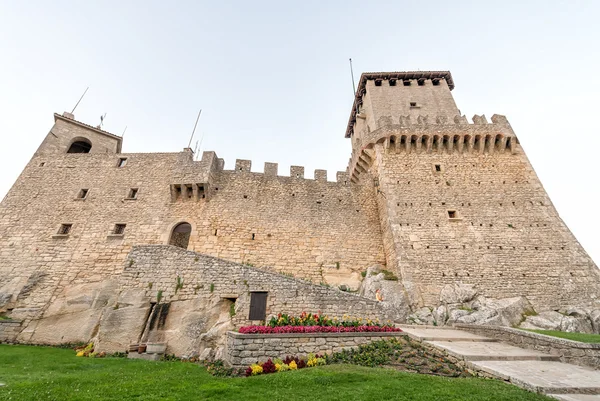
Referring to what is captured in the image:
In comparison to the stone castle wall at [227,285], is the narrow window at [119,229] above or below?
above

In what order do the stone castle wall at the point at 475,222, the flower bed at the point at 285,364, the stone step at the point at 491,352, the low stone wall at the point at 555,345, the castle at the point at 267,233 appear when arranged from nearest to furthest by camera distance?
the low stone wall at the point at 555,345
the stone step at the point at 491,352
the flower bed at the point at 285,364
the castle at the point at 267,233
the stone castle wall at the point at 475,222

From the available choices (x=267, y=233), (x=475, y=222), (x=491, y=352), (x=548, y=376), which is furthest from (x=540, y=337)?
(x=267, y=233)

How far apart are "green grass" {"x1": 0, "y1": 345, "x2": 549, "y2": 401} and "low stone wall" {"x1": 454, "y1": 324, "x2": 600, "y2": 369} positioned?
2925 millimetres

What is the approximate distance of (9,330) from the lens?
34.7 feet

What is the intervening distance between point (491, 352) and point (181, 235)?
1489 centimetres

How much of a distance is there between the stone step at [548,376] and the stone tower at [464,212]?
5566mm

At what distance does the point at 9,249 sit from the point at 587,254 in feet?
94.3

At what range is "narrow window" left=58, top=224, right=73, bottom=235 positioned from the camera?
14145 mm

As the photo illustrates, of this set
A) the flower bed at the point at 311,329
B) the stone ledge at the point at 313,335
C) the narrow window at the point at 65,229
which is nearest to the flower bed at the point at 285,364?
the stone ledge at the point at 313,335

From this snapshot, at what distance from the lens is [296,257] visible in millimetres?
14180

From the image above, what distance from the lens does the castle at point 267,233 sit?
9969 millimetres

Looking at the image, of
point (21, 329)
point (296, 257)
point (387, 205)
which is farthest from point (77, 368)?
point (387, 205)

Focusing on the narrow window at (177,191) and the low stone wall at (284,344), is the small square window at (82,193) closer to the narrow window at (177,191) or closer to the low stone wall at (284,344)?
the narrow window at (177,191)

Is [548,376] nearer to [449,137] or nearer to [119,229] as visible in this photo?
[449,137]
